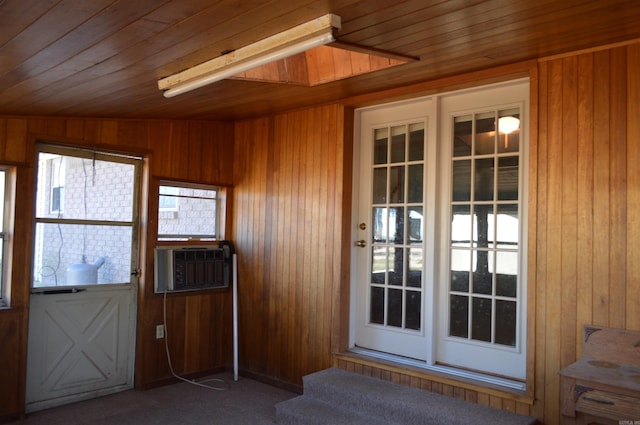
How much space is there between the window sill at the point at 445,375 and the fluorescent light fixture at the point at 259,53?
2399 millimetres

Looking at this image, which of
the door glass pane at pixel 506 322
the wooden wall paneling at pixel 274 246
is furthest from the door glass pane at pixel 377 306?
the door glass pane at pixel 506 322

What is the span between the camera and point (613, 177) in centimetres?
301

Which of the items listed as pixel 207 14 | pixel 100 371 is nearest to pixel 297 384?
pixel 100 371

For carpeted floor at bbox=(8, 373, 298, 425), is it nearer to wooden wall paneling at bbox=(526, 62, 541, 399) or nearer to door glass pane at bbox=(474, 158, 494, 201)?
wooden wall paneling at bbox=(526, 62, 541, 399)

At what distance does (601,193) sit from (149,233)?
142 inches

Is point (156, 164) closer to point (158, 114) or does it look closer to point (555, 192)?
point (158, 114)

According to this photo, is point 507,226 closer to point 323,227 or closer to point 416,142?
point 416,142

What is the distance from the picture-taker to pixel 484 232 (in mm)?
3770

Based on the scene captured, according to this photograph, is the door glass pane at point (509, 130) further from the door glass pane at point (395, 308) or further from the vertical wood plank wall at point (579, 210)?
the door glass pane at point (395, 308)

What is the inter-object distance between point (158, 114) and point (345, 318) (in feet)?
7.84

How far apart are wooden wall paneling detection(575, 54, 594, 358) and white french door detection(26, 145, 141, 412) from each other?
360 centimetres

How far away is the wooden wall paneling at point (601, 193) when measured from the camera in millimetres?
3023

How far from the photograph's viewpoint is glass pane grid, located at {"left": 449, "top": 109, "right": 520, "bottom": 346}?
3641mm

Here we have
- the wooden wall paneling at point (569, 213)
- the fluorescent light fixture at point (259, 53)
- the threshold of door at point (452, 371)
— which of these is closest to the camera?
the fluorescent light fixture at point (259, 53)
